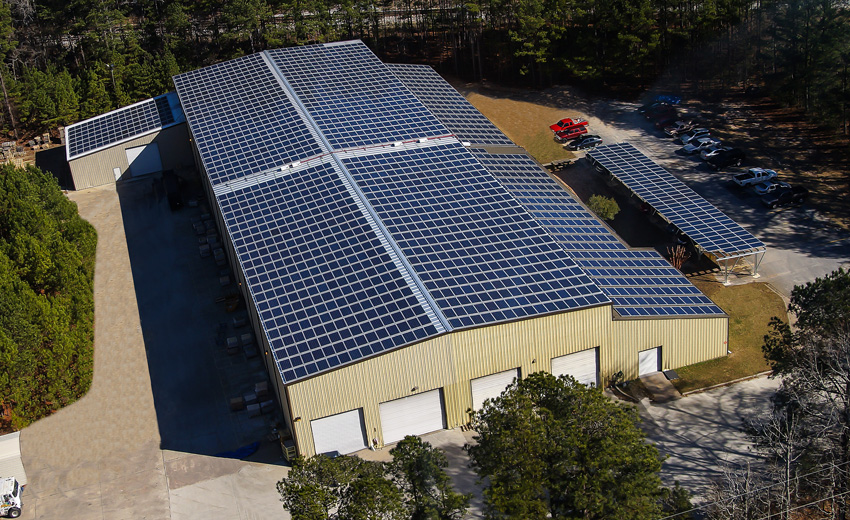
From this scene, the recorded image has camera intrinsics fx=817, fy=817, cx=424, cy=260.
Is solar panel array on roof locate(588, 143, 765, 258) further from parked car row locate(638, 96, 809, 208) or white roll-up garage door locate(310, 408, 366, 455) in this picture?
white roll-up garage door locate(310, 408, 366, 455)

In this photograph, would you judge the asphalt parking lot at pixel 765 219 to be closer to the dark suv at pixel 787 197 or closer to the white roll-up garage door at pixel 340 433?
the dark suv at pixel 787 197

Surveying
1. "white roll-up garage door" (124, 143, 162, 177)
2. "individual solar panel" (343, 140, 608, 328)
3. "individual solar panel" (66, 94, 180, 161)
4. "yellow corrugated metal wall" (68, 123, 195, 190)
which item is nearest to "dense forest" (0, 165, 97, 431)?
"yellow corrugated metal wall" (68, 123, 195, 190)

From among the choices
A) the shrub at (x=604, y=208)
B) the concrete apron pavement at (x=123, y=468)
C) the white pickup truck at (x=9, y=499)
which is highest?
the shrub at (x=604, y=208)

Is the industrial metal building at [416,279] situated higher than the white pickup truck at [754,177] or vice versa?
the industrial metal building at [416,279]

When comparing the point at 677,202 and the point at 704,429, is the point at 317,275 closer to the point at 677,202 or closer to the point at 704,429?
the point at 704,429

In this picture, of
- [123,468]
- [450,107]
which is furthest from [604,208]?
[123,468]

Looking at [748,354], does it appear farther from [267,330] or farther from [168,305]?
[168,305]

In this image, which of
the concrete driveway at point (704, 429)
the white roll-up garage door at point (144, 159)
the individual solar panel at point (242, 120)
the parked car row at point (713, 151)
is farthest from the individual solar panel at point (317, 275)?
the parked car row at point (713, 151)
